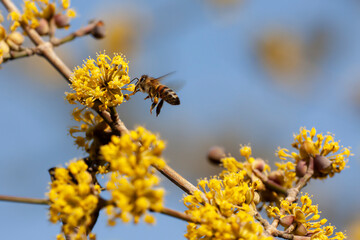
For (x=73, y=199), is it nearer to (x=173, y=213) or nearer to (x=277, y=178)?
(x=173, y=213)

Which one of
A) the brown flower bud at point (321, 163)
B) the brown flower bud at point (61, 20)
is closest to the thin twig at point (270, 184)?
the brown flower bud at point (321, 163)

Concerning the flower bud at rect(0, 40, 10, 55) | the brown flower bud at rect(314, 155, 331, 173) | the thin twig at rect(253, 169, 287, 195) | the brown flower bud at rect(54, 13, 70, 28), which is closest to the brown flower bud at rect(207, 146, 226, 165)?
the thin twig at rect(253, 169, 287, 195)

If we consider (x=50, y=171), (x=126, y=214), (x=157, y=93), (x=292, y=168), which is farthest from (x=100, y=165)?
(x=292, y=168)

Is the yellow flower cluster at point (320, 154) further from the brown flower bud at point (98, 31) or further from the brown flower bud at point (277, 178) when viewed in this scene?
A: the brown flower bud at point (98, 31)

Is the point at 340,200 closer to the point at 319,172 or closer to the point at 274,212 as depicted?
the point at 319,172

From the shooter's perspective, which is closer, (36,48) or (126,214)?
(126,214)

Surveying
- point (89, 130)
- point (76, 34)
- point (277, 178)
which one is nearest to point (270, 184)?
point (277, 178)
